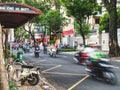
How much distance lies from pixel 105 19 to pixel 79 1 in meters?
6.24

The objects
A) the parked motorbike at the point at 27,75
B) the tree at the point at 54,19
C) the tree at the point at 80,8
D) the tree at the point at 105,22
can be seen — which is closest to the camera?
the parked motorbike at the point at 27,75

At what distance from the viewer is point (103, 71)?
15.6 m

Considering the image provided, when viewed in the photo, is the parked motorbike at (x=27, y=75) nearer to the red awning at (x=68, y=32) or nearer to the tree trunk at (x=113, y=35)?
the tree trunk at (x=113, y=35)

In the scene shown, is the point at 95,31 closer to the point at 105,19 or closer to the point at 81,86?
the point at 105,19

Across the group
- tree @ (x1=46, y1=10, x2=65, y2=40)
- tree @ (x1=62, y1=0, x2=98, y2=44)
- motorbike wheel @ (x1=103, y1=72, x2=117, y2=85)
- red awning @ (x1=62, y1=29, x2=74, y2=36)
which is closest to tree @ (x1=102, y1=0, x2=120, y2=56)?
tree @ (x1=62, y1=0, x2=98, y2=44)

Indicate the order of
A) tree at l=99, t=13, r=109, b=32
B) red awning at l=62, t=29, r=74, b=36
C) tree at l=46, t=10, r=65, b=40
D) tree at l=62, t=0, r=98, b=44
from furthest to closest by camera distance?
1. red awning at l=62, t=29, r=74, b=36
2. tree at l=46, t=10, r=65, b=40
3. tree at l=99, t=13, r=109, b=32
4. tree at l=62, t=0, r=98, b=44

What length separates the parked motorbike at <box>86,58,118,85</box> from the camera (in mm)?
15367

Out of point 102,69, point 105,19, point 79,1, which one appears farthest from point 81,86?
point 105,19

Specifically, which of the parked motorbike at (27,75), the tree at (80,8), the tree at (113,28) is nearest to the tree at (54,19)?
the tree at (80,8)

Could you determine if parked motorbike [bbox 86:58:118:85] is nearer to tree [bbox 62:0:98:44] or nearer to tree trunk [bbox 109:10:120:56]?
tree trunk [bbox 109:10:120:56]

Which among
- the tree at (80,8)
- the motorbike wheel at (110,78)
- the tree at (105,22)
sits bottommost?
the motorbike wheel at (110,78)

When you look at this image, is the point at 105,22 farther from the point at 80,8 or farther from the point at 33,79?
the point at 33,79

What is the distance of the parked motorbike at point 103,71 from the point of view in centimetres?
1537

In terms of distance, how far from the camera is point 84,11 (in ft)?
168
